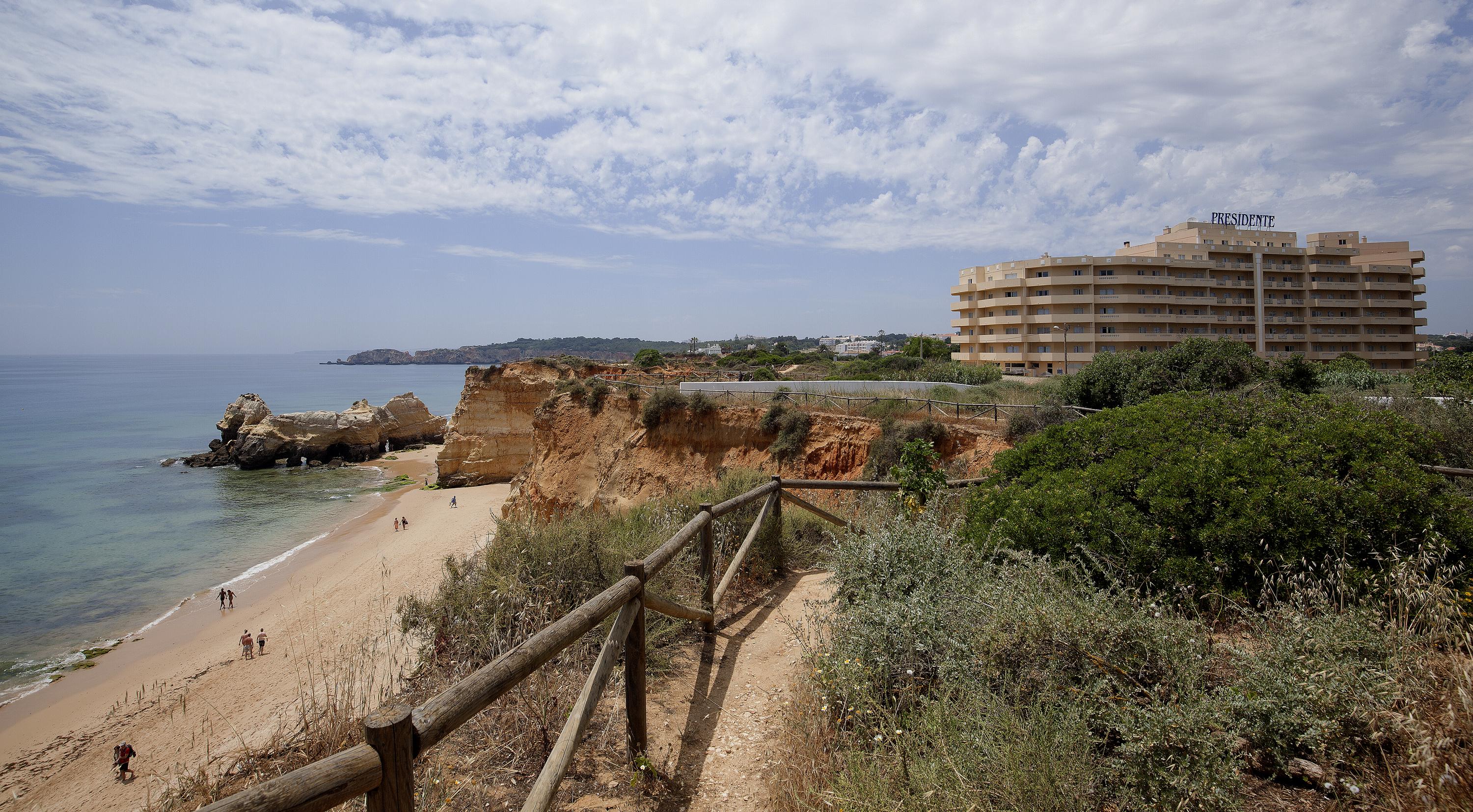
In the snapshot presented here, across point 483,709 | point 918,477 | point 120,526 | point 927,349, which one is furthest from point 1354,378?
point 120,526

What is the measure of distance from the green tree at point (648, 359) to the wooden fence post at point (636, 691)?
33077 millimetres

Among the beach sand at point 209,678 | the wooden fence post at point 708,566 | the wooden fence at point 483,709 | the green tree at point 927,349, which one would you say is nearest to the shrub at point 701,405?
the beach sand at point 209,678

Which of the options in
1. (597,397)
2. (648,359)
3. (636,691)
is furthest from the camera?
(648,359)

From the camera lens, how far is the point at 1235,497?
454 centimetres

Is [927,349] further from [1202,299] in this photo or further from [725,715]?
[725,715]

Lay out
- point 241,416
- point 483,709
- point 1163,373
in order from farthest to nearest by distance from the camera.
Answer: point 241,416 < point 1163,373 < point 483,709

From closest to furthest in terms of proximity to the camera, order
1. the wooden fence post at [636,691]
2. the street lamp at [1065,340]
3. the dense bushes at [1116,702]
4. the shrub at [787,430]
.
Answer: the dense bushes at [1116,702]
the wooden fence post at [636,691]
the shrub at [787,430]
the street lamp at [1065,340]

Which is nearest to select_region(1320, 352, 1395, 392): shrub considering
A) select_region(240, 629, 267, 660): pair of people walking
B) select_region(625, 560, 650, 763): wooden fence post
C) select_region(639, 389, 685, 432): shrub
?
select_region(639, 389, 685, 432): shrub

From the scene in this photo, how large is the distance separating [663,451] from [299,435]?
4251 cm

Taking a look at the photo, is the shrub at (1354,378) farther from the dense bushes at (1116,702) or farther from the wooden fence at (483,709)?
the wooden fence at (483,709)

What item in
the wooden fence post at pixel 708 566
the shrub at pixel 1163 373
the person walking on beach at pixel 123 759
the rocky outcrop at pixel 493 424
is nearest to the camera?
the wooden fence post at pixel 708 566

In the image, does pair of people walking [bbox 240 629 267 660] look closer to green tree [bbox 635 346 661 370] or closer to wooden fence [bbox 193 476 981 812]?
wooden fence [bbox 193 476 981 812]

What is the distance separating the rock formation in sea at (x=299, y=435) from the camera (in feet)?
168

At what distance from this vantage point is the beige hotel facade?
52.0 meters
